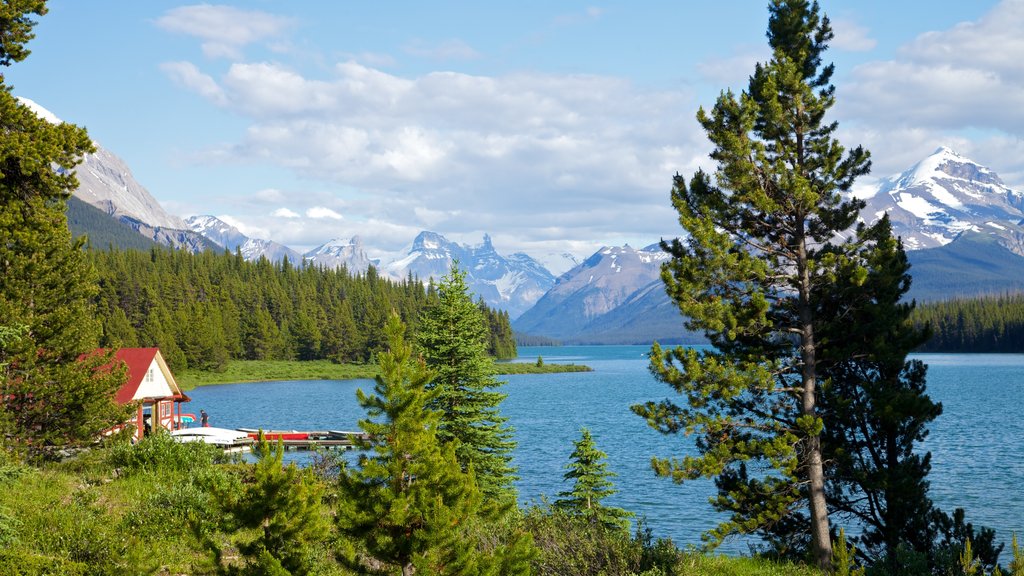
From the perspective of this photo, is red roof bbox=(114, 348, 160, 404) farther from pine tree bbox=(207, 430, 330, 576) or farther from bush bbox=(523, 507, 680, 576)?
pine tree bbox=(207, 430, 330, 576)

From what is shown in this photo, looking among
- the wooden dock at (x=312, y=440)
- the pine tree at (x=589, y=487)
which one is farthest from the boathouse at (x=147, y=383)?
the pine tree at (x=589, y=487)

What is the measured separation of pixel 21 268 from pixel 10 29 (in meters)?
17.3

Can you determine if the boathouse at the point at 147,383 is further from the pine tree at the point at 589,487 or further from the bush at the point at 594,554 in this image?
the bush at the point at 594,554

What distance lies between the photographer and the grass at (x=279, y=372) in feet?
414

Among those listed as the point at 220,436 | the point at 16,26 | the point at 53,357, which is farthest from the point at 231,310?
the point at 16,26

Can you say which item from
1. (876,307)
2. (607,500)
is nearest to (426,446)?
(876,307)

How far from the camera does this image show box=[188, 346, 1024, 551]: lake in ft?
119

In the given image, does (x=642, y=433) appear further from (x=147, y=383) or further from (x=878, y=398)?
(x=878, y=398)

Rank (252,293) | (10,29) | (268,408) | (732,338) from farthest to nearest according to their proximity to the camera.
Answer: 1. (252,293)
2. (268,408)
3. (732,338)
4. (10,29)

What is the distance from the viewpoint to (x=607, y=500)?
3769cm

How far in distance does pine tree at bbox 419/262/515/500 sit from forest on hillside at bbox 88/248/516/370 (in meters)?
101

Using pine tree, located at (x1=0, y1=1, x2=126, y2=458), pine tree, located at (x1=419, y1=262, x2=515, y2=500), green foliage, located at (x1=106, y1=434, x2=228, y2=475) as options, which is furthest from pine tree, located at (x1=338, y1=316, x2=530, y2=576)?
pine tree, located at (x1=0, y1=1, x2=126, y2=458)

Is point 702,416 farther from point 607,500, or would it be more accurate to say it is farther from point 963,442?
point 963,442

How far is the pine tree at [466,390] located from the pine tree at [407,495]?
15107mm
